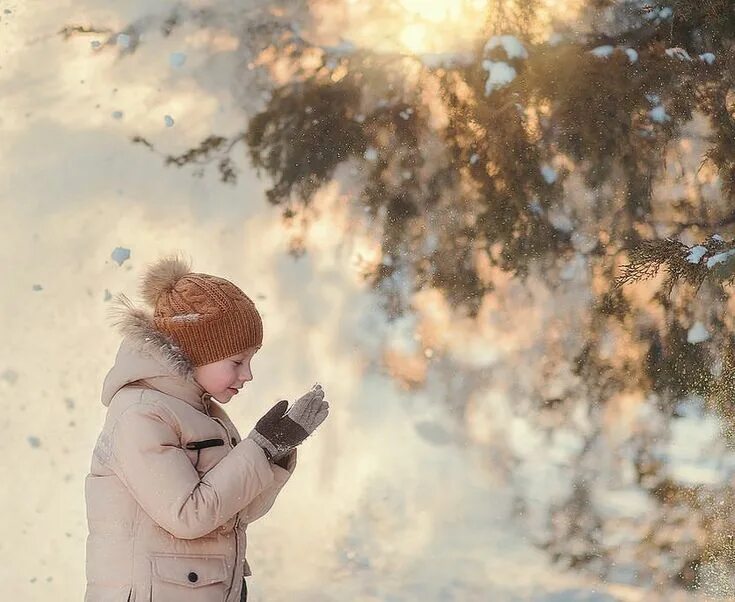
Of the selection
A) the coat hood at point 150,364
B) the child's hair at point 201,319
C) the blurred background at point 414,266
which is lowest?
the blurred background at point 414,266

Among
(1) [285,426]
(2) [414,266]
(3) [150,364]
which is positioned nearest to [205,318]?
(3) [150,364]

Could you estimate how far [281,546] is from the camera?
3.23 m

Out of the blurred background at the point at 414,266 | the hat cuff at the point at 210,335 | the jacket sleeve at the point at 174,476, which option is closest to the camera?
the jacket sleeve at the point at 174,476

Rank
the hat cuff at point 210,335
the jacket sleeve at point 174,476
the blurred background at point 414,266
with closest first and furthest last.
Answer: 1. the jacket sleeve at point 174,476
2. the hat cuff at point 210,335
3. the blurred background at point 414,266

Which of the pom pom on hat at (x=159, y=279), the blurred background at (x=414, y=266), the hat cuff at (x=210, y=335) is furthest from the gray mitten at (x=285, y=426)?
the blurred background at (x=414, y=266)

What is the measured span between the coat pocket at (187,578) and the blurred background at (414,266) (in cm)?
147

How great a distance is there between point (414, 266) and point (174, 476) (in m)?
1.68

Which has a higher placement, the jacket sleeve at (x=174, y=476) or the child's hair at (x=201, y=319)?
the child's hair at (x=201, y=319)

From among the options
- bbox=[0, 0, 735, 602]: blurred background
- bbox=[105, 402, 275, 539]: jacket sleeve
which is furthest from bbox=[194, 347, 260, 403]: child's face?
bbox=[0, 0, 735, 602]: blurred background

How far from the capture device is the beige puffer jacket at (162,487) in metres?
1.68

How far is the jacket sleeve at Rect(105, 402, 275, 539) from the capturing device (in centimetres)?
167

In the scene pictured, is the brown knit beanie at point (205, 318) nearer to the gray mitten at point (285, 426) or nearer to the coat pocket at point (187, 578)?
the gray mitten at point (285, 426)

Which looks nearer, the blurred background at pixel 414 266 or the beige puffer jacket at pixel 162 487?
the beige puffer jacket at pixel 162 487

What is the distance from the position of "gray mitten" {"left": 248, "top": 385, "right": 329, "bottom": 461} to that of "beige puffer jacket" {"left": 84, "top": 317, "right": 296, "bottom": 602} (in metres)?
0.03
